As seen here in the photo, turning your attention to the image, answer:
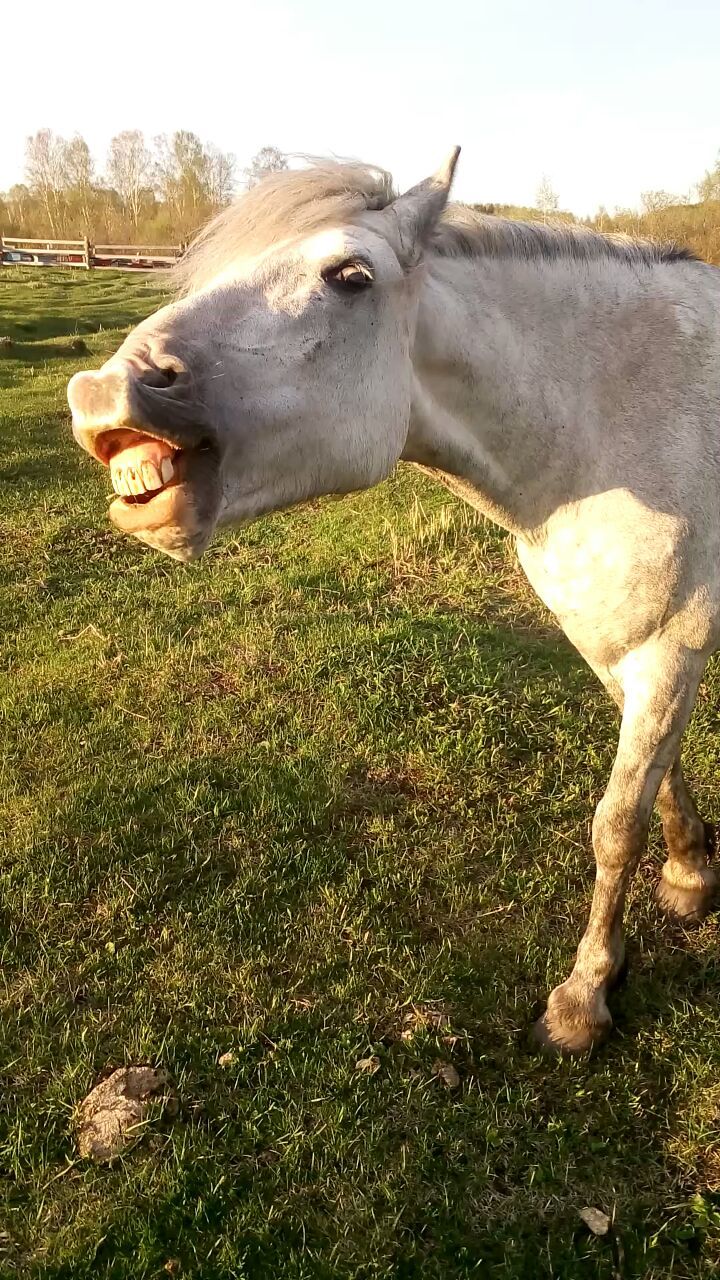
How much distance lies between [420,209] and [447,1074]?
2.48 meters

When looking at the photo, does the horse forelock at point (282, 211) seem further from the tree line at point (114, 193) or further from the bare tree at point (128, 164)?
the bare tree at point (128, 164)

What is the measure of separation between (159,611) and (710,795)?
370cm

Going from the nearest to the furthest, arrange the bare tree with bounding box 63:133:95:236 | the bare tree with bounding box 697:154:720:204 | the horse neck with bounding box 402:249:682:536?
the horse neck with bounding box 402:249:682:536 → the bare tree with bounding box 697:154:720:204 → the bare tree with bounding box 63:133:95:236

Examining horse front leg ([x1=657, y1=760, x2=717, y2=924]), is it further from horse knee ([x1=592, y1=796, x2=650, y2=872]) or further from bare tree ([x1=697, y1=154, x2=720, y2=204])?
bare tree ([x1=697, y1=154, x2=720, y2=204])

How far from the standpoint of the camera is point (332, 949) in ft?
9.40

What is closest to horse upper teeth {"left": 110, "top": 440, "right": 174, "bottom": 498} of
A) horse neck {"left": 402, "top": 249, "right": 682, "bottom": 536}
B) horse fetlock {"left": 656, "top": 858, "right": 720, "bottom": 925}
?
horse neck {"left": 402, "top": 249, "right": 682, "bottom": 536}

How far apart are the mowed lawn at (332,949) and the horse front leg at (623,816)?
0.13m

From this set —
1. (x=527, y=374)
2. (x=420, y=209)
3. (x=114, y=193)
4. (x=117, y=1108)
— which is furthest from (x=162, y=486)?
(x=114, y=193)

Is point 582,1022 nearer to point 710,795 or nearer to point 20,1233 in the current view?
point 710,795

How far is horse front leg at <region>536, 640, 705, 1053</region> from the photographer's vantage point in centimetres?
227

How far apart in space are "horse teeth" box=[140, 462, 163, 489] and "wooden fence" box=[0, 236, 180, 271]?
37.8m

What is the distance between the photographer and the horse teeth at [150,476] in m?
1.47

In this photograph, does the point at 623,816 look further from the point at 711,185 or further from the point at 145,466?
the point at 711,185

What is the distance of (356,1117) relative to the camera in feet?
7.53
